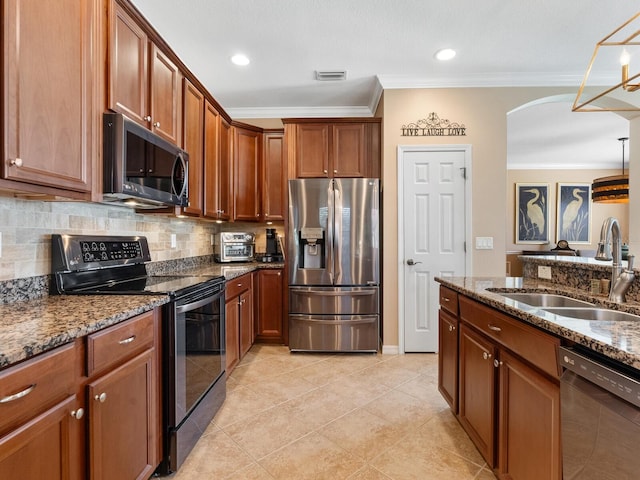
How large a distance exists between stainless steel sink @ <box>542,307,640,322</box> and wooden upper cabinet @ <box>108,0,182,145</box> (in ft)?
7.57

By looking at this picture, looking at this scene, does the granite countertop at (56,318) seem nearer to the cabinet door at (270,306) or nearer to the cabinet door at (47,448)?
the cabinet door at (47,448)

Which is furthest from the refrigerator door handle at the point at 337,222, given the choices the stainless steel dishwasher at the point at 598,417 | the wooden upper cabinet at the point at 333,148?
the stainless steel dishwasher at the point at 598,417

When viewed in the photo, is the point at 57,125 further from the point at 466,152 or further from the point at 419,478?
the point at 466,152

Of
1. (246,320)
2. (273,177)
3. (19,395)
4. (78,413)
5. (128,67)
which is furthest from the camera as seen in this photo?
(273,177)

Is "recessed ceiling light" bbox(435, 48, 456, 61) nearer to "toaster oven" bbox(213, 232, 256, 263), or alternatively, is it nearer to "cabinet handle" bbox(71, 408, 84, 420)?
"toaster oven" bbox(213, 232, 256, 263)

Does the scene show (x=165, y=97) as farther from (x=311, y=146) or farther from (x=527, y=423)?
(x=527, y=423)

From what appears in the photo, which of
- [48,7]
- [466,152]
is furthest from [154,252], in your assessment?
[466,152]

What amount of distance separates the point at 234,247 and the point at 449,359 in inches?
96.7

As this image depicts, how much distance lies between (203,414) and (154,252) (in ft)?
4.34

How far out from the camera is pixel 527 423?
4.08ft

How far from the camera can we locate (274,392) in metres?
2.47

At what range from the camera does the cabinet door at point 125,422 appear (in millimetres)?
1130

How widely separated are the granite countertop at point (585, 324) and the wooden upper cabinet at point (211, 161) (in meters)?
2.18

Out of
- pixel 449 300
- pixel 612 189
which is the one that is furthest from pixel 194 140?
pixel 612 189
